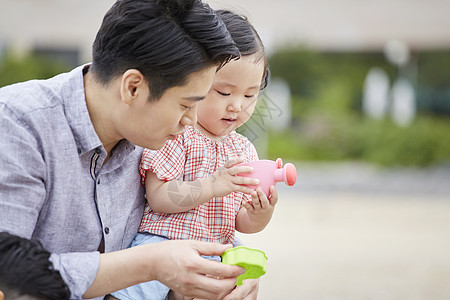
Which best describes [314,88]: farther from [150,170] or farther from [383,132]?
[150,170]

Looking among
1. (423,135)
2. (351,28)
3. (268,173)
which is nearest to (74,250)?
(268,173)

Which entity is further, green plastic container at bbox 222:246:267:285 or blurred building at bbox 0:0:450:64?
blurred building at bbox 0:0:450:64

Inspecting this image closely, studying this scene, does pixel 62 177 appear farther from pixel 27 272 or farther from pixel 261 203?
pixel 261 203

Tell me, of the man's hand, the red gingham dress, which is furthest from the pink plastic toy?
the man's hand

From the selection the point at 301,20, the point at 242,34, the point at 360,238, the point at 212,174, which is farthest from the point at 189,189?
the point at 301,20

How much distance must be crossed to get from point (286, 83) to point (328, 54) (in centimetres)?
316

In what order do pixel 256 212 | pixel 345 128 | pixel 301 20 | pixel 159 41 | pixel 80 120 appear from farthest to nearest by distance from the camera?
pixel 301 20 < pixel 345 128 < pixel 256 212 < pixel 80 120 < pixel 159 41

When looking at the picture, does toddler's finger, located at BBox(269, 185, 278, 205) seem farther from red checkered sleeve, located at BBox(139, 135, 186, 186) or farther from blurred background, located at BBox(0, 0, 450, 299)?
blurred background, located at BBox(0, 0, 450, 299)

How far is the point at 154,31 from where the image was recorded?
1726mm

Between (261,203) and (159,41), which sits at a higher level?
(159,41)

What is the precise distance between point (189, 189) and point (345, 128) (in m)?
11.7

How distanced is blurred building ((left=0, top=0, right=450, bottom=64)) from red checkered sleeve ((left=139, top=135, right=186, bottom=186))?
15.7 meters

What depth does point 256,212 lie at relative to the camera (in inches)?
85.3

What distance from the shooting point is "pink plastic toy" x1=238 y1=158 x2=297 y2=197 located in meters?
2.01
